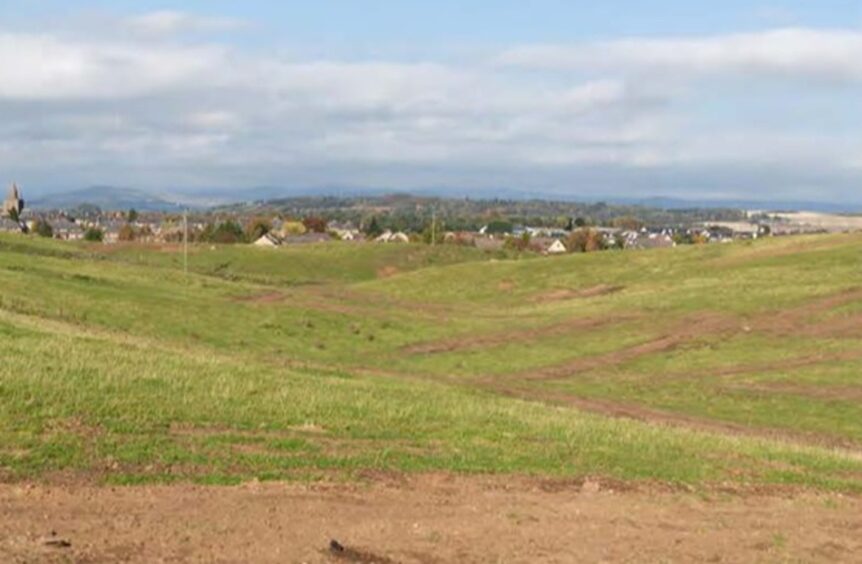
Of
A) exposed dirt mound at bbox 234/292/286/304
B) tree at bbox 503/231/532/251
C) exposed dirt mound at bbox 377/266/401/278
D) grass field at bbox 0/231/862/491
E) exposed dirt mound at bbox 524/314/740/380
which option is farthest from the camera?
tree at bbox 503/231/532/251

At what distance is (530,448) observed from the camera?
794 inches

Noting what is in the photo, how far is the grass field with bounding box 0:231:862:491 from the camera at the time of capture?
59.3 feet

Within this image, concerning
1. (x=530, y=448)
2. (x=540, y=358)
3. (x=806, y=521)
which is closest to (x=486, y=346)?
(x=540, y=358)

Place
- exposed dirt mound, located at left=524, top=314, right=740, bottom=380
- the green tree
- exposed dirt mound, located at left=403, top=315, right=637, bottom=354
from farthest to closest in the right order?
1. the green tree
2. exposed dirt mound, located at left=403, top=315, right=637, bottom=354
3. exposed dirt mound, located at left=524, top=314, right=740, bottom=380

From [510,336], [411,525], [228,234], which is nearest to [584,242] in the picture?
[228,234]

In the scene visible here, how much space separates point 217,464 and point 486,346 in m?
34.4

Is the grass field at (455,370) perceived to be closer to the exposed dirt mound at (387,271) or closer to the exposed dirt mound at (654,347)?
the exposed dirt mound at (654,347)

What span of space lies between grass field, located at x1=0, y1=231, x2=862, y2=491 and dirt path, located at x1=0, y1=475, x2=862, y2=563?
1.01 m

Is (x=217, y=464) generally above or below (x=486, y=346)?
above

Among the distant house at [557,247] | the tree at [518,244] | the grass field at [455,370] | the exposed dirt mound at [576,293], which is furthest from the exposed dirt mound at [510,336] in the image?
the distant house at [557,247]

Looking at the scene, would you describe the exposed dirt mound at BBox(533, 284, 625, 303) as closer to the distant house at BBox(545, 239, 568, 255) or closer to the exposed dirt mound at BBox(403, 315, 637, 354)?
the exposed dirt mound at BBox(403, 315, 637, 354)

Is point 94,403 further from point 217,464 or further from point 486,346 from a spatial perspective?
point 486,346

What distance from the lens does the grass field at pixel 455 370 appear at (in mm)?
18078

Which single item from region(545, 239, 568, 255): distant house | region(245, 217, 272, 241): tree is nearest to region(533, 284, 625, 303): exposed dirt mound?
region(545, 239, 568, 255): distant house
